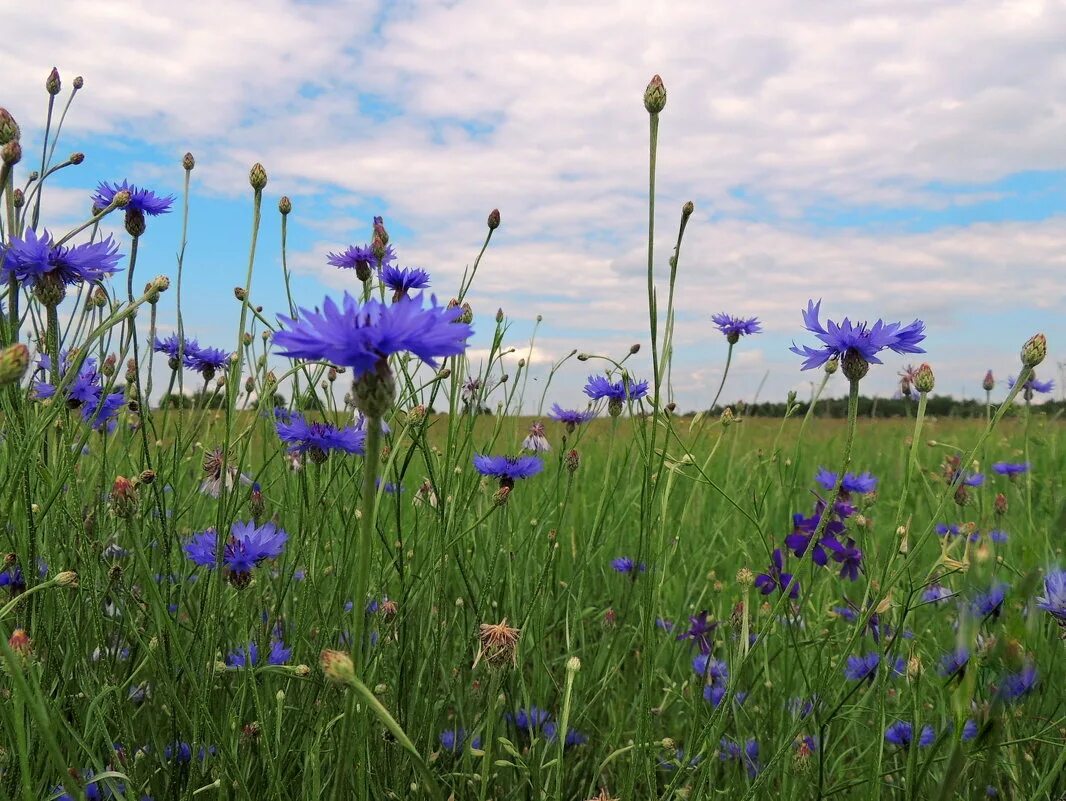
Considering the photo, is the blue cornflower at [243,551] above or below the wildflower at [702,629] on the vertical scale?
above

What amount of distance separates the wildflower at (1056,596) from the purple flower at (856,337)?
455 millimetres

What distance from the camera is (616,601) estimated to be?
280 centimetres

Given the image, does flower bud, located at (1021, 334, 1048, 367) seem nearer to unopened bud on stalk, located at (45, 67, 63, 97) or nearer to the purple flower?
the purple flower

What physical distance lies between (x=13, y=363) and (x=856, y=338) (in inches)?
49.6

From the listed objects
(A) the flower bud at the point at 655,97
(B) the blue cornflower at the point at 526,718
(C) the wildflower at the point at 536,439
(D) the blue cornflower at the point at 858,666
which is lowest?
(B) the blue cornflower at the point at 526,718

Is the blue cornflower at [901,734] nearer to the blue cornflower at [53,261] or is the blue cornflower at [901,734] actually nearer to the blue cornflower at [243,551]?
the blue cornflower at [243,551]

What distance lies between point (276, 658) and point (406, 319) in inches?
45.3

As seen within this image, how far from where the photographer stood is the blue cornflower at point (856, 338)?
1.44m

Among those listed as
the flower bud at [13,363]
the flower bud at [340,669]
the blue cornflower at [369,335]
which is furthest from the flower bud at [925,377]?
the flower bud at [13,363]

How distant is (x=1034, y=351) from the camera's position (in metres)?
1.32

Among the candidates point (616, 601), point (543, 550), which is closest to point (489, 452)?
point (543, 550)

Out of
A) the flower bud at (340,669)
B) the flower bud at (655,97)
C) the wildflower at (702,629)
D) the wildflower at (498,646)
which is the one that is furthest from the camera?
the wildflower at (702,629)

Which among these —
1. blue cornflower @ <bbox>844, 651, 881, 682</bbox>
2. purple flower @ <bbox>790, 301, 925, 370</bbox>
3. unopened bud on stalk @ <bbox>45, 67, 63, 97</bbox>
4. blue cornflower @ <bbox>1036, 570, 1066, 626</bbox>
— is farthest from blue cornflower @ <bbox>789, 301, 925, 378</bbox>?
unopened bud on stalk @ <bbox>45, 67, 63, 97</bbox>

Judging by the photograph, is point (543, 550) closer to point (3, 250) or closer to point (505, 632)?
point (505, 632)
